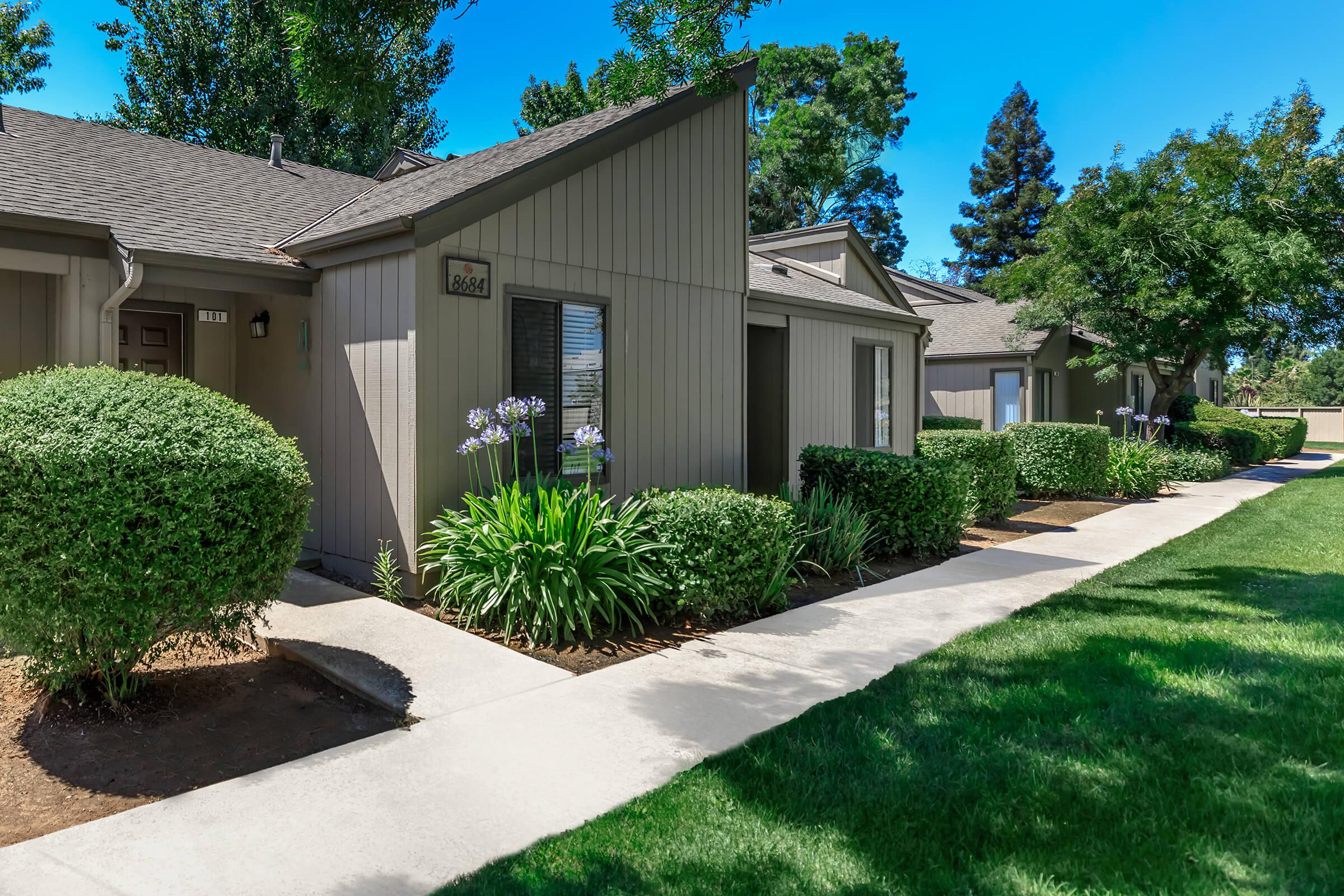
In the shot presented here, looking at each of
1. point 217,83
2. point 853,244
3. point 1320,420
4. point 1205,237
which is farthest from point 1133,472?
point 1320,420

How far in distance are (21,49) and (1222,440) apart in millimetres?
28651

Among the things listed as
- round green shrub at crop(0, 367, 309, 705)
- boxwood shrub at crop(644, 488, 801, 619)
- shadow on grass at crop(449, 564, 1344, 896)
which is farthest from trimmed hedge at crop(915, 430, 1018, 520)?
round green shrub at crop(0, 367, 309, 705)

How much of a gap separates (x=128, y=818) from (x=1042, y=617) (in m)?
5.13

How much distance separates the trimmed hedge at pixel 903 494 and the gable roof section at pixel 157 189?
215 inches

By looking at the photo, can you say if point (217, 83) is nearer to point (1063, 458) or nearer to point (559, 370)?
point (559, 370)

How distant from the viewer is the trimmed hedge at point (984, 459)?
983 cm

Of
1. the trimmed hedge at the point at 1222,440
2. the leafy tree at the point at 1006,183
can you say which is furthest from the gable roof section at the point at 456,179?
the leafy tree at the point at 1006,183

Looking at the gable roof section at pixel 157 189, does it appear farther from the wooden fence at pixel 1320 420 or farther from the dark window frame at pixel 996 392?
the wooden fence at pixel 1320 420

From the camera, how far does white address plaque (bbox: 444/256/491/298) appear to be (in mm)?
6016

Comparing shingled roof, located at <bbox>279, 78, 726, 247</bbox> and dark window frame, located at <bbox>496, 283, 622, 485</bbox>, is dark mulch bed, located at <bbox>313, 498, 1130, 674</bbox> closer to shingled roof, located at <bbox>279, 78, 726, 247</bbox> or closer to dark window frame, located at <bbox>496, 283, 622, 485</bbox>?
dark window frame, located at <bbox>496, 283, 622, 485</bbox>

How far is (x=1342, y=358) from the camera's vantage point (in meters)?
58.1

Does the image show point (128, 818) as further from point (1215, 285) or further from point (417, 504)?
point (1215, 285)

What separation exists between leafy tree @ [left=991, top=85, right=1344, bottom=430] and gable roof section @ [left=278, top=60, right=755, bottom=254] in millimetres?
11816

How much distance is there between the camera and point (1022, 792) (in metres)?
3.01
